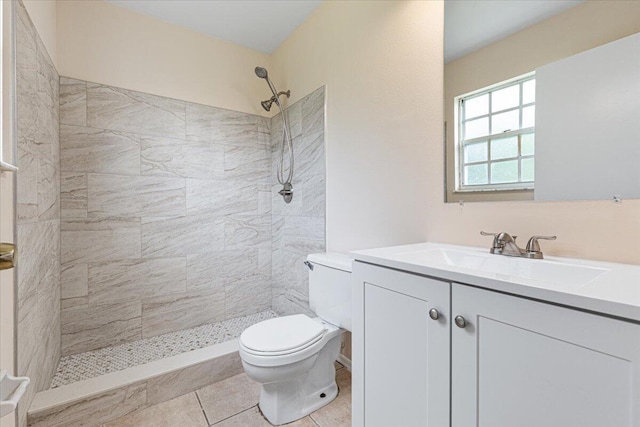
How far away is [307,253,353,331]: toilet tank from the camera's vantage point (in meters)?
1.48

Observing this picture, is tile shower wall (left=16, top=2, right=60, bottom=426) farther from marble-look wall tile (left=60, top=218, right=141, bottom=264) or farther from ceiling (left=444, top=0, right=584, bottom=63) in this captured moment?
ceiling (left=444, top=0, right=584, bottom=63)

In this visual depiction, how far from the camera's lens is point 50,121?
5.38ft

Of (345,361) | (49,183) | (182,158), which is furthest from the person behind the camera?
(182,158)

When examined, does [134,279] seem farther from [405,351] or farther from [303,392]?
[405,351]

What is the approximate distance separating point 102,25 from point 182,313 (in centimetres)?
218

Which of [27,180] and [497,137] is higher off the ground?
[497,137]

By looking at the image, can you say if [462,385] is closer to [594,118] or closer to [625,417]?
[625,417]

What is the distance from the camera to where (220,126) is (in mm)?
2439

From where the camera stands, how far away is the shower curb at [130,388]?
1.36m

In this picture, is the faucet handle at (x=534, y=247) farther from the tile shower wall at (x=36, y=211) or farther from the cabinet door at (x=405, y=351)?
the tile shower wall at (x=36, y=211)

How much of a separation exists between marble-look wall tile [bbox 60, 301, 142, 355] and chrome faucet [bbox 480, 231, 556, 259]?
2.34 metres

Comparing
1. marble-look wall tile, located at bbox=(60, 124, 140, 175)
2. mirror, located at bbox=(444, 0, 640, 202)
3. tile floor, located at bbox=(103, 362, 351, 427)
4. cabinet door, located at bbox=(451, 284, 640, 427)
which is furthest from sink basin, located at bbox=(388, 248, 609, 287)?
marble-look wall tile, located at bbox=(60, 124, 140, 175)

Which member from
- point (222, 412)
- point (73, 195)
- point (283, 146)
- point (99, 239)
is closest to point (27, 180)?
point (73, 195)

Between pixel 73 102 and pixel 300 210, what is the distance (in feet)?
5.60
